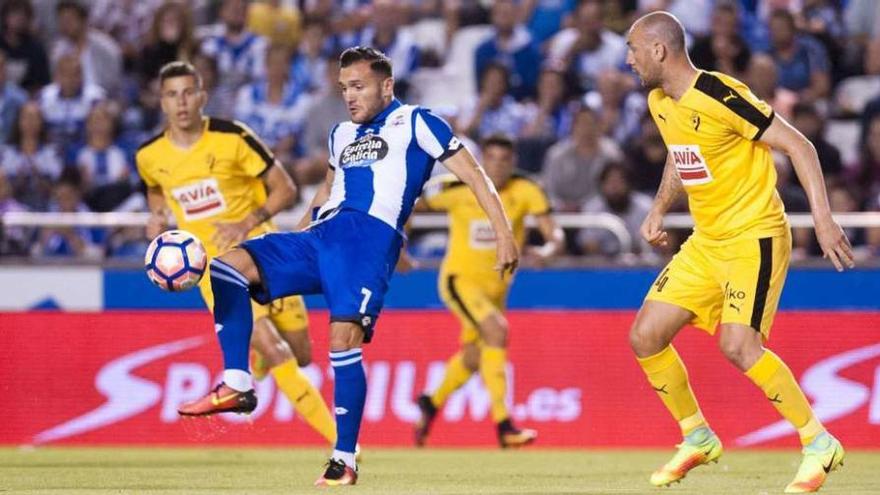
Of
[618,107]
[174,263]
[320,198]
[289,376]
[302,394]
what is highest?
[320,198]

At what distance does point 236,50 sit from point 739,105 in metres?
10.3

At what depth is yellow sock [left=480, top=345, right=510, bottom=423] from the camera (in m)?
13.1

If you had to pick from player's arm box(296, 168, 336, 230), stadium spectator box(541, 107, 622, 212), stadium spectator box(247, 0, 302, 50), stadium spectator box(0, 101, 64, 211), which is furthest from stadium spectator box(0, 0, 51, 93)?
player's arm box(296, 168, 336, 230)

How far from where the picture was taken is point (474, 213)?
13734mm

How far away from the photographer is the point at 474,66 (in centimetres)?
1756

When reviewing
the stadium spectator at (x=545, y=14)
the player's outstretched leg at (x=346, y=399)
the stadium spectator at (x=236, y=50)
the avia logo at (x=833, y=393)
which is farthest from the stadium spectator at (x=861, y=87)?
the player's outstretched leg at (x=346, y=399)

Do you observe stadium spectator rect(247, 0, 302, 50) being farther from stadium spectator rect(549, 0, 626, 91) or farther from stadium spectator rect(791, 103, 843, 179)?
stadium spectator rect(791, 103, 843, 179)

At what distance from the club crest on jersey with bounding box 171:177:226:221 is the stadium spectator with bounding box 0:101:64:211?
555 cm

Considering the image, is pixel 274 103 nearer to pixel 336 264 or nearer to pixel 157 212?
pixel 157 212

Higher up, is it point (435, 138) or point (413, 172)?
point (435, 138)

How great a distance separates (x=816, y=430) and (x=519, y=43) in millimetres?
9577

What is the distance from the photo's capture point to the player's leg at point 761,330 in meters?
8.34

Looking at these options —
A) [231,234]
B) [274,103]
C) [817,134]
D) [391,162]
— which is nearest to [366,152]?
[391,162]

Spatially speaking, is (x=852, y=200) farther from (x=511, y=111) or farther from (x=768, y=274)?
(x=768, y=274)
